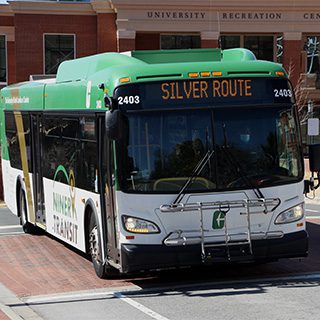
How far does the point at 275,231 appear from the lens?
10367 mm

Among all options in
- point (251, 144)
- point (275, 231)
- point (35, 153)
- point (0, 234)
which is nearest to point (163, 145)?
point (251, 144)

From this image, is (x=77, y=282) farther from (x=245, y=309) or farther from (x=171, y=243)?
(x=245, y=309)

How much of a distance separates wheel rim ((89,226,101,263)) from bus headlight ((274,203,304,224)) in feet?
8.46

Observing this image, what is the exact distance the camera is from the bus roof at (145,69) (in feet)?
34.0

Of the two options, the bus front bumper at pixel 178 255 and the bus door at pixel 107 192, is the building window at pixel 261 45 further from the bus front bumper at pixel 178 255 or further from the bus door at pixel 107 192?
the bus front bumper at pixel 178 255

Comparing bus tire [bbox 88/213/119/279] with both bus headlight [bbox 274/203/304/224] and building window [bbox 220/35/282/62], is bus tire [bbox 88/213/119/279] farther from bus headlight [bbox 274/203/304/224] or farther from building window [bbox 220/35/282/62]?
building window [bbox 220/35/282/62]

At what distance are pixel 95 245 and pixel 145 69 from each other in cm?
274

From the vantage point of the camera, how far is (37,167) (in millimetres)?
15438

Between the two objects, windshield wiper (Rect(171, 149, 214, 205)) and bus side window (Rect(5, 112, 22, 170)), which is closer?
windshield wiper (Rect(171, 149, 214, 205))

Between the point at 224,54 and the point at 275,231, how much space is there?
286cm

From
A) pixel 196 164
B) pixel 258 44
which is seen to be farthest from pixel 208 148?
pixel 258 44

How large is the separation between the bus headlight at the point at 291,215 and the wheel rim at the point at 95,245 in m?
2.58

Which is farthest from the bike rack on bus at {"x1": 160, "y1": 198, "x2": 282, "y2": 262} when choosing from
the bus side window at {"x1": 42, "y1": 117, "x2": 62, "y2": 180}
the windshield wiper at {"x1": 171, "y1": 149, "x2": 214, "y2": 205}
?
the bus side window at {"x1": 42, "y1": 117, "x2": 62, "y2": 180}

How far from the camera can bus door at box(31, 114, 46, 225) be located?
49.5 ft
